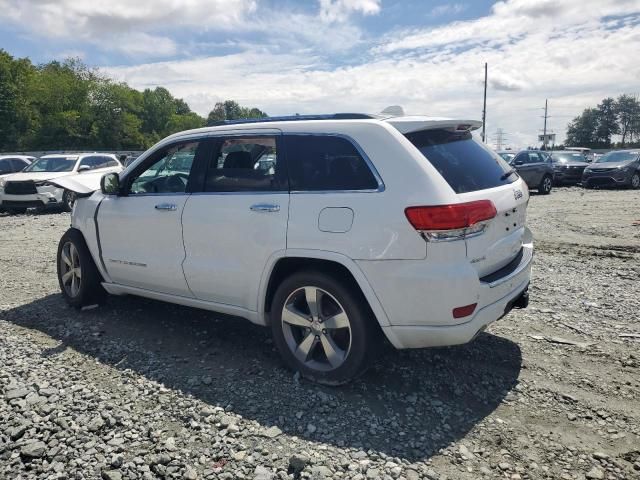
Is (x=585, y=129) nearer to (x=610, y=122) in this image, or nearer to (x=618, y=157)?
(x=610, y=122)

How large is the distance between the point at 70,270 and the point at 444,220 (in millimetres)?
4148

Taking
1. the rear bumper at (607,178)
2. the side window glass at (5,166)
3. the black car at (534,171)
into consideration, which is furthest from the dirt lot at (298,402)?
the rear bumper at (607,178)

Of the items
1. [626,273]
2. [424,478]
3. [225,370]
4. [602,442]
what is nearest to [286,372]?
[225,370]

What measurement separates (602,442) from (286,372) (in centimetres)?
211

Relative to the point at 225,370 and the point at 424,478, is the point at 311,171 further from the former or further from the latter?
the point at 424,478

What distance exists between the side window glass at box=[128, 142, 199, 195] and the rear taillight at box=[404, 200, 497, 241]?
2135 mm

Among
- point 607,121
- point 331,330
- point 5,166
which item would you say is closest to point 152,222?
point 331,330

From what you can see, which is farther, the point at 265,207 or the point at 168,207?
the point at 168,207

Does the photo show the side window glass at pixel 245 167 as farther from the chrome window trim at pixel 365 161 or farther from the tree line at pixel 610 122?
the tree line at pixel 610 122

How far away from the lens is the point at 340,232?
3.35 m

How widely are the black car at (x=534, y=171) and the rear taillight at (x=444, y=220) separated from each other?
17.1 metres

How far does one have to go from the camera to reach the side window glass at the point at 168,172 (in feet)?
14.4

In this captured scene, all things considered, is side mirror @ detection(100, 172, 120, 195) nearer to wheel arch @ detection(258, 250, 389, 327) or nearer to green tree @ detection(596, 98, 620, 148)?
wheel arch @ detection(258, 250, 389, 327)

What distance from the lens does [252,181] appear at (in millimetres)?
3930
